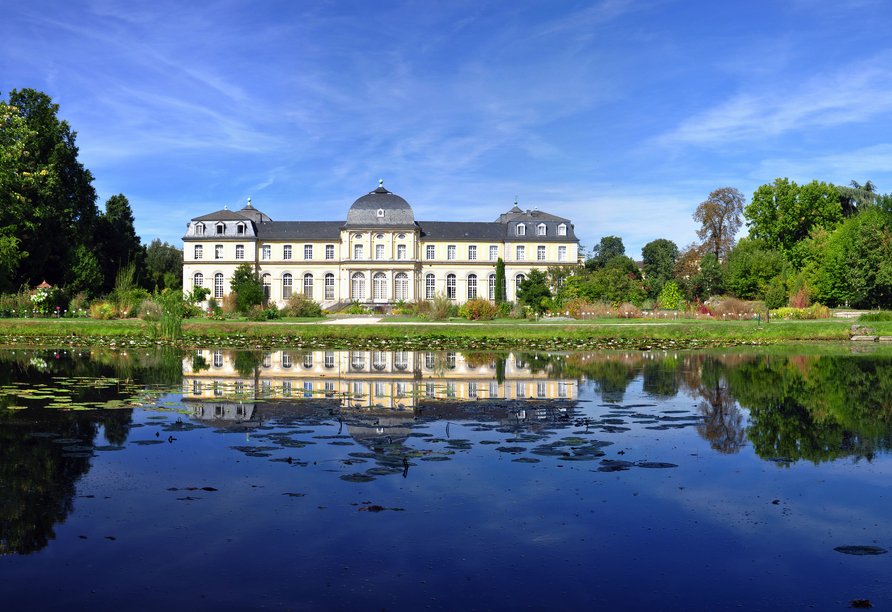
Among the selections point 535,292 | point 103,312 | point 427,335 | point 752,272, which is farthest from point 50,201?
point 752,272

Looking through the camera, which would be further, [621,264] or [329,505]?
[621,264]

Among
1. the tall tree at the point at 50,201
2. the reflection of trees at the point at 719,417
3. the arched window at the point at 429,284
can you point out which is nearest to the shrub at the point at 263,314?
the tall tree at the point at 50,201

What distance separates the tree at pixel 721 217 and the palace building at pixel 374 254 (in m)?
10.3

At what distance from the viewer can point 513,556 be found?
402cm

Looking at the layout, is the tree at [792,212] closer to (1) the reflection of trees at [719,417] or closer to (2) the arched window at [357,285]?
(2) the arched window at [357,285]

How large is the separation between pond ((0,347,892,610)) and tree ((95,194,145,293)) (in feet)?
136

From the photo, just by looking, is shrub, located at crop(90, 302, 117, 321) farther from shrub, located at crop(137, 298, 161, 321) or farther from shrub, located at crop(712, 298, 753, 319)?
shrub, located at crop(712, 298, 753, 319)

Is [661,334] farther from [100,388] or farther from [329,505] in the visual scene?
[329,505]

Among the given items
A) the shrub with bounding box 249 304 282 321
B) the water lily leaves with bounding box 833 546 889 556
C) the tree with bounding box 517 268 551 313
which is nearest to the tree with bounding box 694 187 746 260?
the tree with bounding box 517 268 551 313

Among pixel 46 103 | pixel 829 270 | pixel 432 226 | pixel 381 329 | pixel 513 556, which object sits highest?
pixel 46 103

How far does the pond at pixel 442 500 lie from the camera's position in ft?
11.9

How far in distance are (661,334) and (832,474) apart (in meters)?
16.8

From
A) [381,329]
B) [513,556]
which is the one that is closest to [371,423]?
[513,556]

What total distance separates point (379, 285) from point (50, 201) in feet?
76.7
